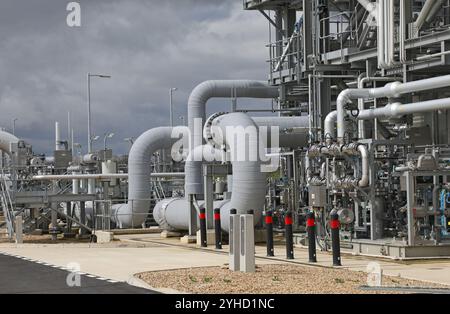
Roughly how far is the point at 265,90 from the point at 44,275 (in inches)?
806

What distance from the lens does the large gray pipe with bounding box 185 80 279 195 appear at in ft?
121

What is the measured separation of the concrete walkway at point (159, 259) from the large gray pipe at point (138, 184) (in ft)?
27.7

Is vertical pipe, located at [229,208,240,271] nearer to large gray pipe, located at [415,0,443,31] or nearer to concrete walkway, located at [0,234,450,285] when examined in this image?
concrete walkway, located at [0,234,450,285]

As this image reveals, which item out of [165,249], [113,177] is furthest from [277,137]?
[113,177]

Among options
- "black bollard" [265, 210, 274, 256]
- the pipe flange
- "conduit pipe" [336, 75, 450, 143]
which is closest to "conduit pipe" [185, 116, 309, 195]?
the pipe flange

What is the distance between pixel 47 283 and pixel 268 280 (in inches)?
158

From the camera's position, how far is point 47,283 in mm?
17281

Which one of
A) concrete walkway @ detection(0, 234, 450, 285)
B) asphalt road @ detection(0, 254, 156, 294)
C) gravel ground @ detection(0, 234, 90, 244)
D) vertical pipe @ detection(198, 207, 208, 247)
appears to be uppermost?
vertical pipe @ detection(198, 207, 208, 247)

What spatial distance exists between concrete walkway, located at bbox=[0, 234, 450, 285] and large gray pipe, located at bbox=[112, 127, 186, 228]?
8453mm

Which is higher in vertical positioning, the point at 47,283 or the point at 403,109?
the point at 403,109

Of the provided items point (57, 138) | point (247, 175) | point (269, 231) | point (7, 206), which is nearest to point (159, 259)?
point (269, 231)

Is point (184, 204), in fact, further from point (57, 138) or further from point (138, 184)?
point (57, 138)
